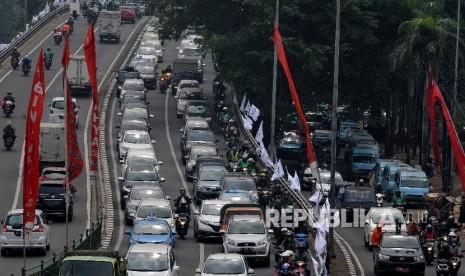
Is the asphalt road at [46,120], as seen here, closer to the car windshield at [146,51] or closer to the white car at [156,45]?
the car windshield at [146,51]

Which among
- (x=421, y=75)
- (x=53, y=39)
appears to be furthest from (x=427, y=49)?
(x=53, y=39)

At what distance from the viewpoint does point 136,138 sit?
264ft

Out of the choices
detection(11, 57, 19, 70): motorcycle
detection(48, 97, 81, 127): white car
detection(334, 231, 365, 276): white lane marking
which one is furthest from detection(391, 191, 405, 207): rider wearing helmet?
detection(11, 57, 19, 70): motorcycle

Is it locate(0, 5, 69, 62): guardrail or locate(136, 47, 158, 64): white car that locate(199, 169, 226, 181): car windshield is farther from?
locate(136, 47, 158, 64): white car

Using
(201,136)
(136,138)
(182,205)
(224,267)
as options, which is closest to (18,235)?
(224,267)

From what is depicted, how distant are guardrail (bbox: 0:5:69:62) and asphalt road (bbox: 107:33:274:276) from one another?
32.8 ft

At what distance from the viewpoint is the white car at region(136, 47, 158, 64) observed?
117000mm

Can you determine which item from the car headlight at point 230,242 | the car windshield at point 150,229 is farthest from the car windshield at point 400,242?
the car windshield at point 150,229

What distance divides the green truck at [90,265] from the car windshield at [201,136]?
36.7 meters

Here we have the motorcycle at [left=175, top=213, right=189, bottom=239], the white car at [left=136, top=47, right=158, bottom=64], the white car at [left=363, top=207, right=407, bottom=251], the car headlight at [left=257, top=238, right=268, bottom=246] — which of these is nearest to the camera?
the car headlight at [left=257, top=238, right=268, bottom=246]

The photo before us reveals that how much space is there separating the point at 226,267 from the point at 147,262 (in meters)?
2.31

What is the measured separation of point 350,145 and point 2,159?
770 inches

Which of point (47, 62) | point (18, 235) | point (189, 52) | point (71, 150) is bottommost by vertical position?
point (189, 52)

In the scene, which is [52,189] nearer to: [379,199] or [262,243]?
[262,243]
